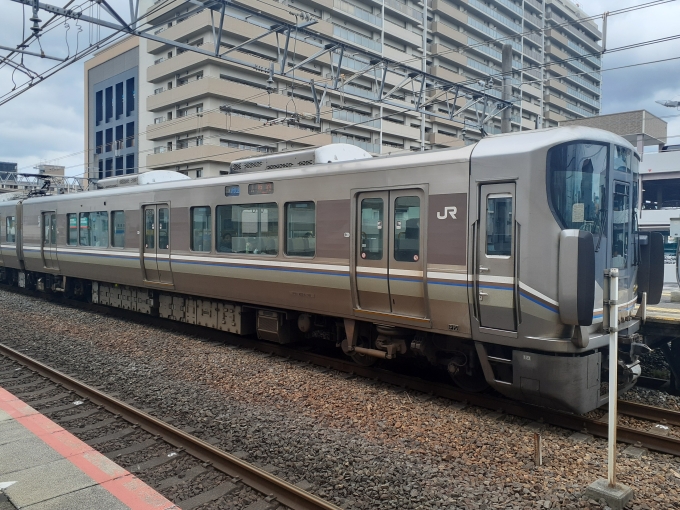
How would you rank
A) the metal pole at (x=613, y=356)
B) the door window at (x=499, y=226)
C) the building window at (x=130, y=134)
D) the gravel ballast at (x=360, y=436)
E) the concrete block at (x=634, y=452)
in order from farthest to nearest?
the building window at (x=130, y=134) → the door window at (x=499, y=226) → the concrete block at (x=634, y=452) → the gravel ballast at (x=360, y=436) → the metal pole at (x=613, y=356)

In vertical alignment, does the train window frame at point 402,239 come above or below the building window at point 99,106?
below

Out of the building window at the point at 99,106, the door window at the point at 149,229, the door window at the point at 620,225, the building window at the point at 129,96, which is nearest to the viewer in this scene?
the door window at the point at 620,225

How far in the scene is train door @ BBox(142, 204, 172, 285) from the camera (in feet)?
38.3

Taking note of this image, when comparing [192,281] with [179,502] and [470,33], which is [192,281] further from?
[470,33]

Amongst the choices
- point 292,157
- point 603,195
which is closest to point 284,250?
point 292,157

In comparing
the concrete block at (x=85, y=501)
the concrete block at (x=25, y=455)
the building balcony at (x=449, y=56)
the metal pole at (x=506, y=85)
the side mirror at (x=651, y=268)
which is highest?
the building balcony at (x=449, y=56)

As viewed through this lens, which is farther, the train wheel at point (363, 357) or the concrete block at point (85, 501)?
the train wheel at point (363, 357)

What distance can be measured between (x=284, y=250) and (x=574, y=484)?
5540 mm

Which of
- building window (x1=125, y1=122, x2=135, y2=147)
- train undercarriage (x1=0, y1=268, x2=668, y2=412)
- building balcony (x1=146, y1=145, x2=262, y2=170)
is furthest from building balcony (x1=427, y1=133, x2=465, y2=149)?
train undercarriage (x1=0, y1=268, x2=668, y2=412)

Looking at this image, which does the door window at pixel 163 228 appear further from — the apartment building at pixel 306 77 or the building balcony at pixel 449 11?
the building balcony at pixel 449 11

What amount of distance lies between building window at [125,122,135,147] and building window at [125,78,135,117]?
1.41 m

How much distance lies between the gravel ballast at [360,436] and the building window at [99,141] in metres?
51.2

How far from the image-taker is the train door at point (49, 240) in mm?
16203

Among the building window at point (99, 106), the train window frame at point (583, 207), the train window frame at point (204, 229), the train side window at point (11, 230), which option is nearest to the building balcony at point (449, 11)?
the building window at point (99, 106)
